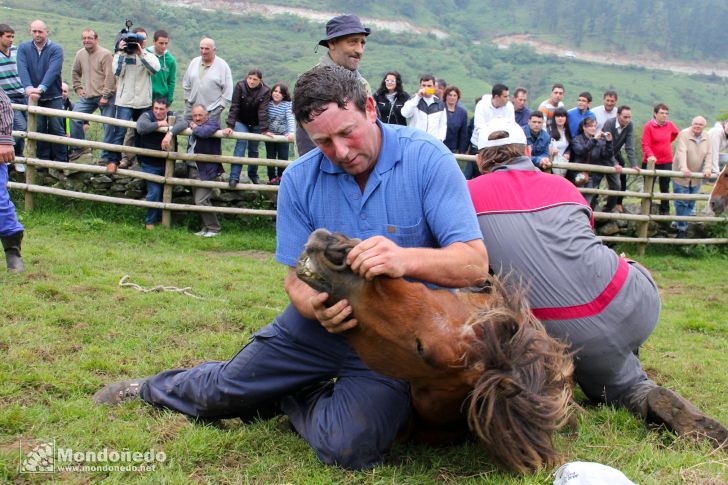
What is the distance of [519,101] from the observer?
11.0 meters

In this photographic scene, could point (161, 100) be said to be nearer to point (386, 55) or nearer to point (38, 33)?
point (38, 33)

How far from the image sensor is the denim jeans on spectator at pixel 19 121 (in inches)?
372

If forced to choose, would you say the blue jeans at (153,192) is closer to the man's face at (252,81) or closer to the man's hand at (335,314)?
the man's face at (252,81)

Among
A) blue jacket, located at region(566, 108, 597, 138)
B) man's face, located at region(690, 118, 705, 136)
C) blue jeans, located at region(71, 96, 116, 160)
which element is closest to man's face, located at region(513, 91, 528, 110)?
blue jacket, located at region(566, 108, 597, 138)

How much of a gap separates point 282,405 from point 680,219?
29.2 feet

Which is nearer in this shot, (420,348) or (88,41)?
(420,348)

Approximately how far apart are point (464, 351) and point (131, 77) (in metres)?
8.21

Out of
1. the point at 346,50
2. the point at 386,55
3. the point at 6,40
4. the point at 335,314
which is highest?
the point at 386,55

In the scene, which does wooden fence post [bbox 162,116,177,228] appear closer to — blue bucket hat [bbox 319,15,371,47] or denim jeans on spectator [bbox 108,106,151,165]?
denim jeans on spectator [bbox 108,106,151,165]

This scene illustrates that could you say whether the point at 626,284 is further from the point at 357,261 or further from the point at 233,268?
the point at 233,268

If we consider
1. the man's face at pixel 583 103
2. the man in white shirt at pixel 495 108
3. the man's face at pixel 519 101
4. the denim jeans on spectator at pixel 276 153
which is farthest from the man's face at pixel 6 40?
the man's face at pixel 583 103

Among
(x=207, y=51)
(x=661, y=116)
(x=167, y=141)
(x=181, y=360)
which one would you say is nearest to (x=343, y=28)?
(x=181, y=360)

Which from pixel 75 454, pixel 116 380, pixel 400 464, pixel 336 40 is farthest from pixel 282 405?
pixel 336 40

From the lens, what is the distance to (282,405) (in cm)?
343
